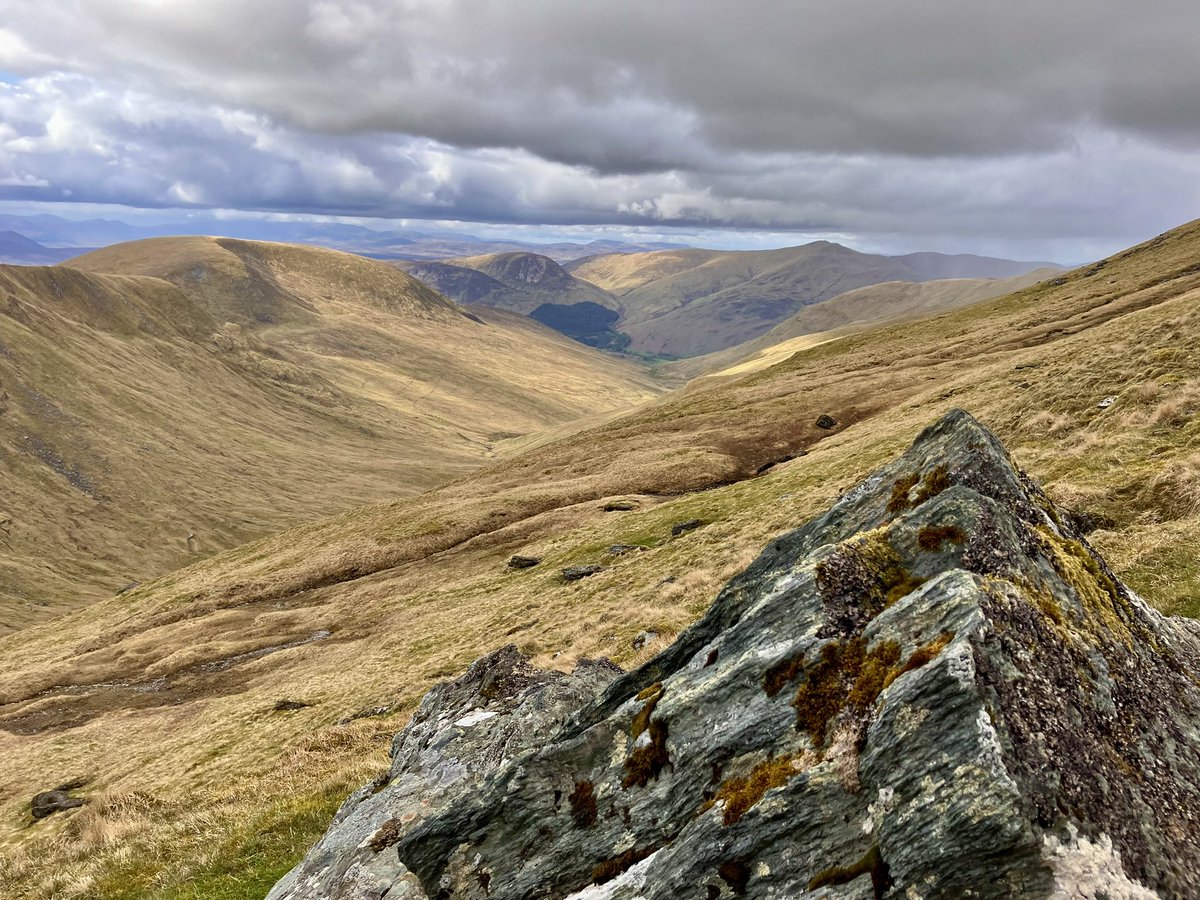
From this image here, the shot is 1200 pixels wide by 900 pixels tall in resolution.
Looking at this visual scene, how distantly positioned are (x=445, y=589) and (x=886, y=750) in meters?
49.1

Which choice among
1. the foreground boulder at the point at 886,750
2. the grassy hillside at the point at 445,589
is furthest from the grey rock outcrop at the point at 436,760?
the grassy hillside at the point at 445,589

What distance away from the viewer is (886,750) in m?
7.45

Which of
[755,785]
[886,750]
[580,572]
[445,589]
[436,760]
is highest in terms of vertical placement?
[886,750]

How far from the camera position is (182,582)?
88.5 m

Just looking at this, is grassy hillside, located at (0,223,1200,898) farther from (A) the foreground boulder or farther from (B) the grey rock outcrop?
(A) the foreground boulder

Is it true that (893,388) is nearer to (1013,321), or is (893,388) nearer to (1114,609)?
(1013,321)

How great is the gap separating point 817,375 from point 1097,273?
75651 mm

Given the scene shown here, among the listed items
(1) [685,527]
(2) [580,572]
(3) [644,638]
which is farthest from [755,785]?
(1) [685,527]

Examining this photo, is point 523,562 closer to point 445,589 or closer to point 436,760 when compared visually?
point 445,589

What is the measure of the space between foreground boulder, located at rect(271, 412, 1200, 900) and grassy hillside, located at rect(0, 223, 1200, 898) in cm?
847

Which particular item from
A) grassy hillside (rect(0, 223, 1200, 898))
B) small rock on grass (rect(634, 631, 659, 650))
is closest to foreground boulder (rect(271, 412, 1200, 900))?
grassy hillside (rect(0, 223, 1200, 898))

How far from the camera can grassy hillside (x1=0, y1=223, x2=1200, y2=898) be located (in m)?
20.9

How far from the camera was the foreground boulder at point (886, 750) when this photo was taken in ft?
21.6

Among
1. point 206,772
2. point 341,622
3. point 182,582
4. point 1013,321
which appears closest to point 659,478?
point 341,622
